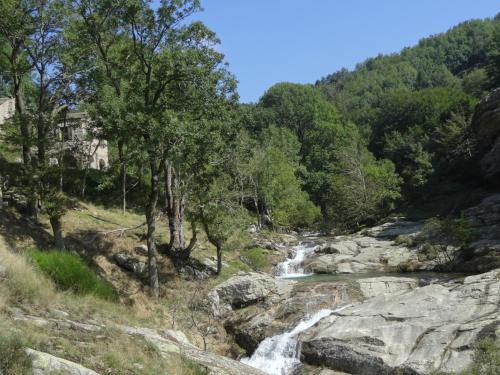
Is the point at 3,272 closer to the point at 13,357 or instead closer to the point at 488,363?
the point at 13,357

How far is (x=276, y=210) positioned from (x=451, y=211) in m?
19.2

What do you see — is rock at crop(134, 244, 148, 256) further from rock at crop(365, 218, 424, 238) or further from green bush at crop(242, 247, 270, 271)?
rock at crop(365, 218, 424, 238)

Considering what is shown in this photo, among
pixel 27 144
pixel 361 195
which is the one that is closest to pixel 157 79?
pixel 27 144

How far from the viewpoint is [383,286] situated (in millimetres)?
23047

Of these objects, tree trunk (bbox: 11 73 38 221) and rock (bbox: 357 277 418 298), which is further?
rock (bbox: 357 277 418 298)

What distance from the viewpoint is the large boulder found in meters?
42.6

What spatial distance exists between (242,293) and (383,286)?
6.62 meters

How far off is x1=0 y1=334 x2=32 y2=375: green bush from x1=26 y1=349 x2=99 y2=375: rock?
147 mm

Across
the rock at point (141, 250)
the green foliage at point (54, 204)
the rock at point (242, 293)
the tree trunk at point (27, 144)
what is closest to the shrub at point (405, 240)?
the rock at point (242, 293)

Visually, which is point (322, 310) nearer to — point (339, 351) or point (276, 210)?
point (339, 351)

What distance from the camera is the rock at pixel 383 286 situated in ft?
73.5

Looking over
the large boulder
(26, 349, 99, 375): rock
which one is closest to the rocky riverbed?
(26, 349, 99, 375): rock

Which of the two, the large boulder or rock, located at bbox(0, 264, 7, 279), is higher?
the large boulder

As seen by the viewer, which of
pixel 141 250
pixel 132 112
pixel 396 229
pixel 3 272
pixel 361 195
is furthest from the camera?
pixel 361 195
